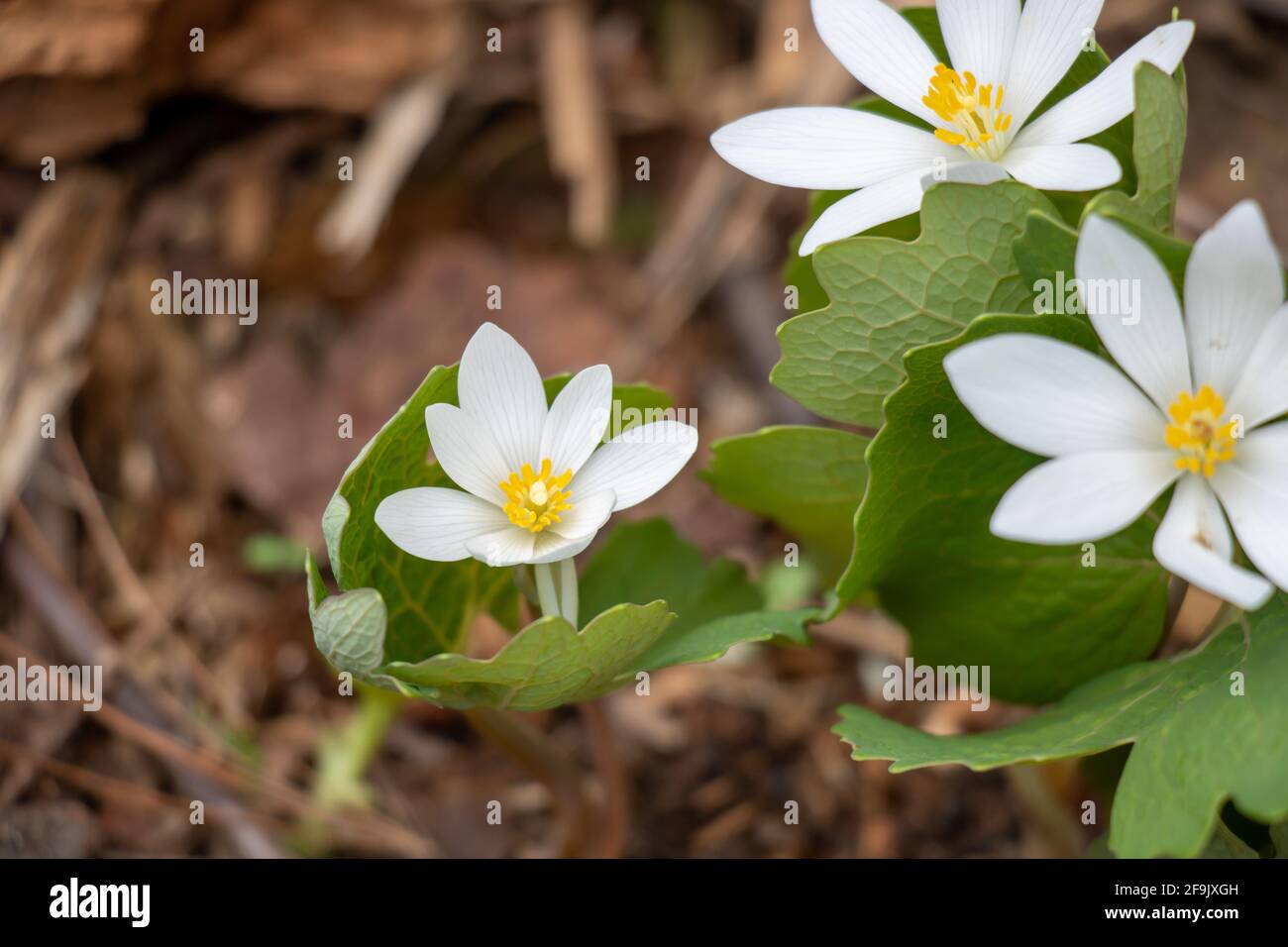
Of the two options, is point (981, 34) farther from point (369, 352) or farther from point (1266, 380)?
point (369, 352)

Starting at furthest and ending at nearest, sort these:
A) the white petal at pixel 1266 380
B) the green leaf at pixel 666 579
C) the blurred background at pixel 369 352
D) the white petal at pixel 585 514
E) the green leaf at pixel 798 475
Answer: the blurred background at pixel 369 352, the green leaf at pixel 666 579, the green leaf at pixel 798 475, the white petal at pixel 585 514, the white petal at pixel 1266 380

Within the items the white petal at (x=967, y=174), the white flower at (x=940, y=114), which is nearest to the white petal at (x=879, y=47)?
the white flower at (x=940, y=114)

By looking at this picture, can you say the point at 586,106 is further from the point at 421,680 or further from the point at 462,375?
the point at 421,680

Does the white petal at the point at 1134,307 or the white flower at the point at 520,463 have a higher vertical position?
the white petal at the point at 1134,307

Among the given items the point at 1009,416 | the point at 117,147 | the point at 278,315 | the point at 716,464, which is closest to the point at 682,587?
the point at 716,464

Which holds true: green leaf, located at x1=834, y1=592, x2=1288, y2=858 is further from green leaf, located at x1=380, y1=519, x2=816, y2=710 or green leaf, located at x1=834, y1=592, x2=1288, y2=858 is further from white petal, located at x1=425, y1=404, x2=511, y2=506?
white petal, located at x1=425, y1=404, x2=511, y2=506

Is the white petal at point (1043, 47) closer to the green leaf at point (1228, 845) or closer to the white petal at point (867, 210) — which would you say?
the white petal at point (867, 210)

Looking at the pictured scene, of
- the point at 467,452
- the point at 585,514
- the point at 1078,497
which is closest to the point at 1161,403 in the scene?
the point at 1078,497
